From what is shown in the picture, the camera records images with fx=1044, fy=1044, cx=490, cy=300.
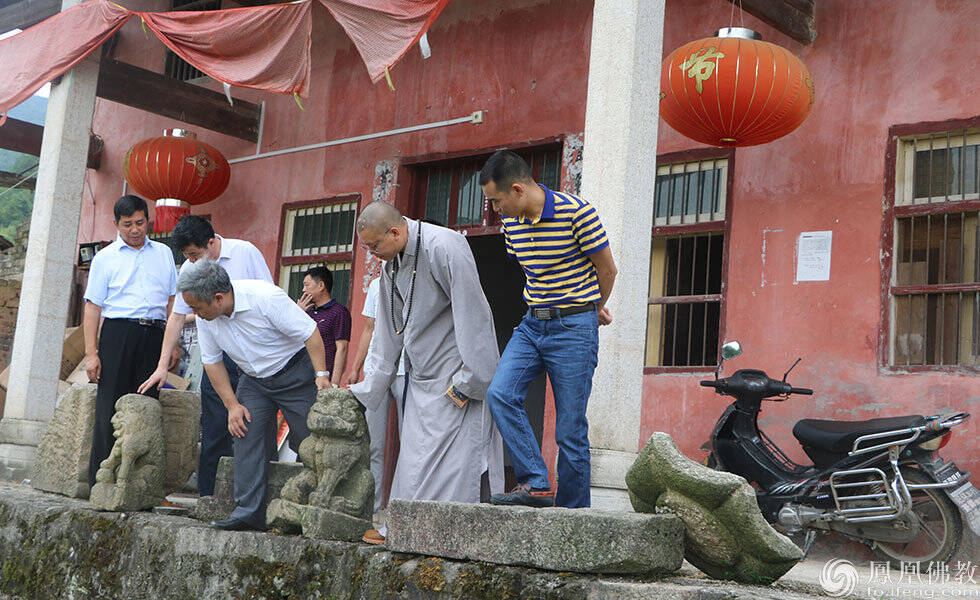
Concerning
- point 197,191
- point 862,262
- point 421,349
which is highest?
point 197,191

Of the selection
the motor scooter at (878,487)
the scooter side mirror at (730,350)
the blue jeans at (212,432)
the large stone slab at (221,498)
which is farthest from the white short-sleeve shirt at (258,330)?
Answer: the motor scooter at (878,487)

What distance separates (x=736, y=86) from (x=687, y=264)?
1.76 m

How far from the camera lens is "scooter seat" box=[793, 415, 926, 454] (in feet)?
19.0

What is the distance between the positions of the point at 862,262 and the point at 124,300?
4651 mm

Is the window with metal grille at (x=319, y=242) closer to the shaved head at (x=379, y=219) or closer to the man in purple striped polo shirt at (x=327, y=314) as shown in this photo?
the man in purple striped polo shirt at (x=327, y=314)

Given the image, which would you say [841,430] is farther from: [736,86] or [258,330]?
[258,330]

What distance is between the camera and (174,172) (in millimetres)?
9617

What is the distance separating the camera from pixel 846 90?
694 cm

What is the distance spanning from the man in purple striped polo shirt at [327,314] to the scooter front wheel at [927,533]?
378 centimetres

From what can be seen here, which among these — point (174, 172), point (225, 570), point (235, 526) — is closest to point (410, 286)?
point (235, 526)

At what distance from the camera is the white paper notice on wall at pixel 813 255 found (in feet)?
22.5

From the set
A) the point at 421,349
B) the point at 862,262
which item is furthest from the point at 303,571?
the point at 862,262

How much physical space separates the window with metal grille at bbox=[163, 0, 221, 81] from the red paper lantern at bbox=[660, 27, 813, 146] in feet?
21.7

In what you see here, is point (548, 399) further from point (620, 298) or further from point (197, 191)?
point (197, 191)
